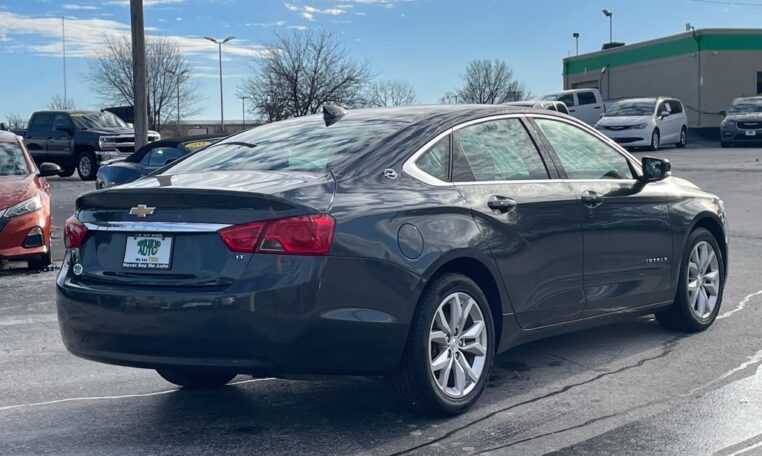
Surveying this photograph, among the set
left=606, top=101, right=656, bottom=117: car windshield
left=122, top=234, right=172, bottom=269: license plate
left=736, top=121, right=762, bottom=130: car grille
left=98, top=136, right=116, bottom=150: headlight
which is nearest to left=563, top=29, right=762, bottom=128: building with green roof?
left=736, top=121, right=762, bottom=130: car grille

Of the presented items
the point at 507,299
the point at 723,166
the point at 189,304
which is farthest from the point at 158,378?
the point at 723,166

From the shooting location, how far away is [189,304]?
4.50 m

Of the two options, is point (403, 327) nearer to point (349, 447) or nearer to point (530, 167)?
Answer: point (349, 447)

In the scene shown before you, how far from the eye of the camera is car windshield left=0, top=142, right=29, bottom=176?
11.8 metres

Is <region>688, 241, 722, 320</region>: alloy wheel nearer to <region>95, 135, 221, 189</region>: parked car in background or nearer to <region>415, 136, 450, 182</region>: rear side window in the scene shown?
<region>415, 136, 450, 182</region>: rear side window

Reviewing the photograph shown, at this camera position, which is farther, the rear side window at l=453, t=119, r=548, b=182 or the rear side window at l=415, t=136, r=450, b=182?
the rear side window at l=453, t=119, r=548, b=182

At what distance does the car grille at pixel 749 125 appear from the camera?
3096 centimetres

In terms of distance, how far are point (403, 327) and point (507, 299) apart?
882mm

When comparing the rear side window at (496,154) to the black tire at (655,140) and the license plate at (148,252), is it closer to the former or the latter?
the license plate at (148,252)

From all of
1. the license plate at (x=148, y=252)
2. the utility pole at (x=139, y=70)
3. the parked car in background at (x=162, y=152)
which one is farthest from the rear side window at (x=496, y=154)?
the utility pole at (x=139, y=70)

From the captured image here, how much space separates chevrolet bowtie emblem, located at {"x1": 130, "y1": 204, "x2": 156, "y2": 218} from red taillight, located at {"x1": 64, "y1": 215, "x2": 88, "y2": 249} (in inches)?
14.5

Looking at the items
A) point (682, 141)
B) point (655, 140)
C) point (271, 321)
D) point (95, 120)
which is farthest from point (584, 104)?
point (271, 321)

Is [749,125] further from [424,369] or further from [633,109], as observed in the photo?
[424,369]

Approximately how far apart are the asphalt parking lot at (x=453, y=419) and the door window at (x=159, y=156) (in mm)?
6277
